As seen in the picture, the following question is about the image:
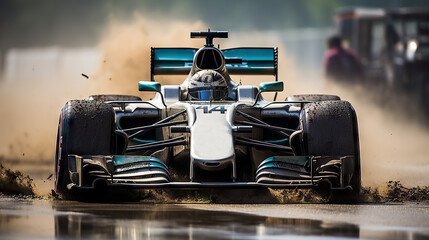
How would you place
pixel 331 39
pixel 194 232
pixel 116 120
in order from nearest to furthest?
pixel 194 232 → pixel 116 120 → pixel 331 39

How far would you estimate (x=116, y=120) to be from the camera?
727 inches

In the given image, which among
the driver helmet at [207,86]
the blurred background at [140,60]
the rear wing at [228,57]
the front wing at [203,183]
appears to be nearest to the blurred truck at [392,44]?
the blurred background at [140,60]

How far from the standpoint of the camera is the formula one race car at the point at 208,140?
1602 centimetres

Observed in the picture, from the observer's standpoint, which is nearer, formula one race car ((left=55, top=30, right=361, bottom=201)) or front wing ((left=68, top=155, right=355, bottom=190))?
front wing ((left=68, top=155, right=355, bottom=190))

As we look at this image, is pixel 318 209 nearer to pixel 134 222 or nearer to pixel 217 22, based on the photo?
pixel 134 222

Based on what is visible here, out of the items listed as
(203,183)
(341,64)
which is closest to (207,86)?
(203,183)

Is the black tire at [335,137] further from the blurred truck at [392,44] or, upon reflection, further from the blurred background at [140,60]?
the blurred truck at [392,44]

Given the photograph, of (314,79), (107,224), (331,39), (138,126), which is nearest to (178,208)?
(107,224)

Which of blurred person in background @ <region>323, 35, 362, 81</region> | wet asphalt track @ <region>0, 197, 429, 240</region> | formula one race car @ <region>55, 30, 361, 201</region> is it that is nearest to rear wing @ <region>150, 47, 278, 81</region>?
formula one race car @ <region>55, 30, 361, 201</region>

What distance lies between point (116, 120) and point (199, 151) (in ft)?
8.46

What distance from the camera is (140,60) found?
1091 inches

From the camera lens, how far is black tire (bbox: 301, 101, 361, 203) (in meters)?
16.7

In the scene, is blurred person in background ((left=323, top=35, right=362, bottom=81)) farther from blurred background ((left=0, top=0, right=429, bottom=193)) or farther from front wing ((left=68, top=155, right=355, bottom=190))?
front wing ((left=68, top=155, right=355, bottom=190))

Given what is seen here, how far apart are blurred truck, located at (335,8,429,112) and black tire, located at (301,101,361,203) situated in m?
21.4
